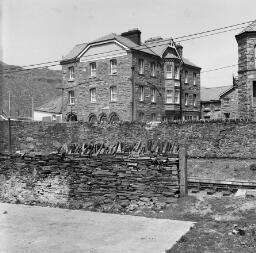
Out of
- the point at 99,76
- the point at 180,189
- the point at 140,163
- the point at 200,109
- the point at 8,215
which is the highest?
the point at 99,76

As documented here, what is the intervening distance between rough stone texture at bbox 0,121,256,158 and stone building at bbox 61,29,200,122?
1001 cm

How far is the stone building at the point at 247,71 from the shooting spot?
31547mm

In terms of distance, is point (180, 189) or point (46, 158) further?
point (46, 158)

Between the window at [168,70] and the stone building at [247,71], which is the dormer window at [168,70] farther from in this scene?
the stone building at [247,71]

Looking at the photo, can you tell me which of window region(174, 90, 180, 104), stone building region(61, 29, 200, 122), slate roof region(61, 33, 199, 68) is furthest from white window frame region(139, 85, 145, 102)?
window region(174, 90, 180, 104)

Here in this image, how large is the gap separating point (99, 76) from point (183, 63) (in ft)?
39.0

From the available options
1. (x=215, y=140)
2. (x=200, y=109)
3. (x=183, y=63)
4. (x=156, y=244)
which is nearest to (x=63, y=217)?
(x=156, y=244)

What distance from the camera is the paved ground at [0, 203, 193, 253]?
7.89 metres

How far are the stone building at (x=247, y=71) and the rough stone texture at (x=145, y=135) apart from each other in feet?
24.4

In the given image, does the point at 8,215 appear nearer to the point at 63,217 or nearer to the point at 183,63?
the point at 63,217

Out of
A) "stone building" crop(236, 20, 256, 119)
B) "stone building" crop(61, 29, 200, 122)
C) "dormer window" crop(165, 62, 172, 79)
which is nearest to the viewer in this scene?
"stone building" crop(236, 20, 256, 119)

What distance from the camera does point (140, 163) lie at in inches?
459

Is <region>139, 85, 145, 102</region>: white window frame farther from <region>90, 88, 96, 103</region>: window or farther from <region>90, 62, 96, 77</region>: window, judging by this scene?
<region>90, 62, 96, 77</region>: window

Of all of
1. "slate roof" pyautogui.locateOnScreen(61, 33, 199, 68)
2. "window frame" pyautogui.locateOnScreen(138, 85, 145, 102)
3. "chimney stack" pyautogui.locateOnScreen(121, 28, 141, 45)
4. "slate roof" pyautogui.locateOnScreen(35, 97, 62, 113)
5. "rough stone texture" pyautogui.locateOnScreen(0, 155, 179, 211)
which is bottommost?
"rough stone texture" pyautogui.locateOnScreen(0, 155, 179, 211)
